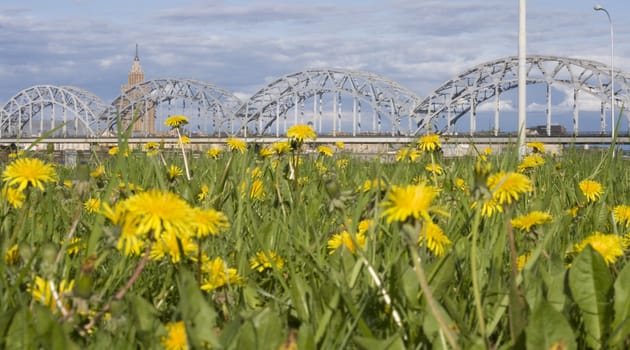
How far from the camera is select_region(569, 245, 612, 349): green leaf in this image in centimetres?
83

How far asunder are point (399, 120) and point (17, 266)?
54848mm

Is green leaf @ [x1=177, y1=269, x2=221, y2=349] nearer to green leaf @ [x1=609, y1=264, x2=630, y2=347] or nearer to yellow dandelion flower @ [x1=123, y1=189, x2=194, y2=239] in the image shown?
yellow dandelion flower @ [x1=123, y1=189, x2=194, y2=239]

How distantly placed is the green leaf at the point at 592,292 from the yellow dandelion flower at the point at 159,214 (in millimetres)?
444

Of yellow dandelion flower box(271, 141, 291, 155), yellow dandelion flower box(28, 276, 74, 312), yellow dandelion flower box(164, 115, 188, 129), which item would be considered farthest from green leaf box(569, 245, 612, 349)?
yellow dandelion flower box(164, 115, 188, 129)

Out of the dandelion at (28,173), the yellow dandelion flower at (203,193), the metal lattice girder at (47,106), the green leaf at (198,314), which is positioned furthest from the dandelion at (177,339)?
the metal lattice girder at (47,106)

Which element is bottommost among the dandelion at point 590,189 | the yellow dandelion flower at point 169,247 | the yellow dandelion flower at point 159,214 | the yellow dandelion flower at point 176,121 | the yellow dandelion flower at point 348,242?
the yellow dandelion flower at point 348,242

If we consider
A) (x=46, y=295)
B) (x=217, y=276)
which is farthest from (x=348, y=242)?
(x=46, y=295)

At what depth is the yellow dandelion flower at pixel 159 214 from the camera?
2.17 ft

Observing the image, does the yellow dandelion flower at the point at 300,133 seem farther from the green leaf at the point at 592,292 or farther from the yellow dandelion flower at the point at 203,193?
the green leaf at the point at 592,292

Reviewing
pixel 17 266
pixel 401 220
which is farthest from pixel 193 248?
pixel 401 220

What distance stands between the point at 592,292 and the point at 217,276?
449mm

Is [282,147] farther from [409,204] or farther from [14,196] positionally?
[409,204]

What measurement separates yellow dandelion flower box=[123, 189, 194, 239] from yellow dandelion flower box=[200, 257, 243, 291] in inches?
7.4

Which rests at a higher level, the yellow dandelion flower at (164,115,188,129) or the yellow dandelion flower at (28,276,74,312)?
the yellow dandelion flower at (164,115,188,129)
